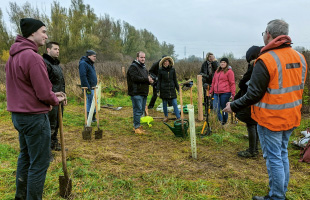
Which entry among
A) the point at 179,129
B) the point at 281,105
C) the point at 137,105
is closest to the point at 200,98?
the point at 179,129

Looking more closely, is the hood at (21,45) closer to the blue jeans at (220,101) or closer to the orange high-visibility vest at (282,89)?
the orange high-visibility vest at (282,89)

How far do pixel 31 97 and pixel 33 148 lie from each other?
19.7 inches

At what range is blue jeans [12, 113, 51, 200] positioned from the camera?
6.76 ft

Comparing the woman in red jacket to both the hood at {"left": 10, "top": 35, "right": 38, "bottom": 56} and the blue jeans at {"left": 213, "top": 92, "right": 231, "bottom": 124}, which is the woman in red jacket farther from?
the hood at {"left": 10, "top": 35, "right": 38, "bottom": 56}

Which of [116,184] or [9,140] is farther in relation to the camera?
[9,140]

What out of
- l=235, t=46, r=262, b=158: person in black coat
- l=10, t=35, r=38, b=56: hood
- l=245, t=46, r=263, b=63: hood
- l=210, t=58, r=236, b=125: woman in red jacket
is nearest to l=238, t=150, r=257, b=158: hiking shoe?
l=235, t=46, r=262, b=158: person in black coat

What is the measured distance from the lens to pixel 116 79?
41.3 ft

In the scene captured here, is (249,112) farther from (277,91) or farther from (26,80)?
(26,80)

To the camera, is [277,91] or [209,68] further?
[209,68]

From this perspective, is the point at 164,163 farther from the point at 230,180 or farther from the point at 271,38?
the point at 271,38

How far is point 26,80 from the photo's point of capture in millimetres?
2018

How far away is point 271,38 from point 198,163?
2282 millimetres

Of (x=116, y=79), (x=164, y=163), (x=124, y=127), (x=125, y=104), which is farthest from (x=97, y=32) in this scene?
(x=164, y=163)

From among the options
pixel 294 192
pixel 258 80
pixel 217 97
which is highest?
pixel 258 80
